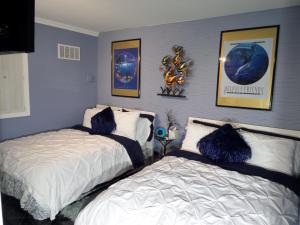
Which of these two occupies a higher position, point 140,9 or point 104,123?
point 140,9

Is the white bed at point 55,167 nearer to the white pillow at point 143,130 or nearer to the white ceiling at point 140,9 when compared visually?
the white pillow at point 143,130

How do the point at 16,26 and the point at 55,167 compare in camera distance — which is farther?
the point at 55,167

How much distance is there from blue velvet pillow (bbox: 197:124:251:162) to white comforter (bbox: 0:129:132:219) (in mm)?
1074

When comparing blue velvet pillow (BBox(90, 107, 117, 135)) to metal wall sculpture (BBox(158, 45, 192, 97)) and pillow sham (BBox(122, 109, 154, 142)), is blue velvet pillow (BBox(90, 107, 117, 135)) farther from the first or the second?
metal wall sculpture (BBox(158, 45, 192, 97))

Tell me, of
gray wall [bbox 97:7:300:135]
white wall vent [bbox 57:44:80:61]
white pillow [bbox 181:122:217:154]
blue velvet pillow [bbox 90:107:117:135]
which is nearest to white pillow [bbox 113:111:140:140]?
blue velvet pillow [bbox 90:107:117:135]

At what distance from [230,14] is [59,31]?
2.49 m

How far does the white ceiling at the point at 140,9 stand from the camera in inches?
86.4

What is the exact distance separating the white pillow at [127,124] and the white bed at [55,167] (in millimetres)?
286

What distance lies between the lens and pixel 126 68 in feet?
11.6

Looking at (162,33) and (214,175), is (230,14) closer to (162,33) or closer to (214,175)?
(162,33)

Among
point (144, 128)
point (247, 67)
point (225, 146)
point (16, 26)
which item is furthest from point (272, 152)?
point (16, 26)

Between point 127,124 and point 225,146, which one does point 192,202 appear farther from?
point 127,124

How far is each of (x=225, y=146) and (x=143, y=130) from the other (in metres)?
1.34

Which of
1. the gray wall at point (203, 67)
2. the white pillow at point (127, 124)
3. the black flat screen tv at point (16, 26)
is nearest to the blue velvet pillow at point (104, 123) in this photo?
the white pillow at point (127, 124)
